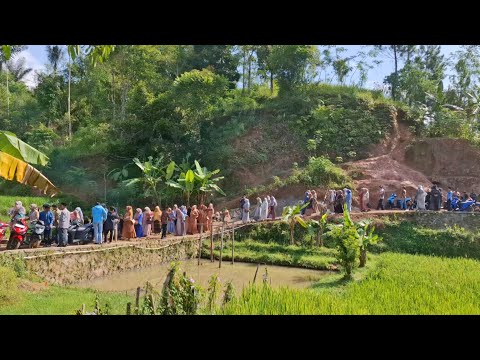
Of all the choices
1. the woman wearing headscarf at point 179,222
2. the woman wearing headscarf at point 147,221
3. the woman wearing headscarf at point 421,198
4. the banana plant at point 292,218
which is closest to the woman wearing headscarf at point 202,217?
the woman wearing headscarf at point 179,222

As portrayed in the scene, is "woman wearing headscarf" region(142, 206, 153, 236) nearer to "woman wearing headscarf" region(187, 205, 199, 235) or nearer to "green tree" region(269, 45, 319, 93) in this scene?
"woman wearing headscarf" region(187, 205, 199, 235)

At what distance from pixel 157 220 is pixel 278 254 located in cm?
425

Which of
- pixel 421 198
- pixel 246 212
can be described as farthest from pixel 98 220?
pixel 421 198

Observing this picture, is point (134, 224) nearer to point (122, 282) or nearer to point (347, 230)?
point (122, 282)

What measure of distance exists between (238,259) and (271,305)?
7.46 m

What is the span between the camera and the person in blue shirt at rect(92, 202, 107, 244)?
452 inches

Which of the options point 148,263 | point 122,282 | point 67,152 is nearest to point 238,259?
point 148,263

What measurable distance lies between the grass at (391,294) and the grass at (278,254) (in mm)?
1777

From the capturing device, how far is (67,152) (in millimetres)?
24828

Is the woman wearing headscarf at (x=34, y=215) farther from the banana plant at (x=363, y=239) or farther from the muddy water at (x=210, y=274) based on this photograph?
the banana plant at (x=363, y=239)

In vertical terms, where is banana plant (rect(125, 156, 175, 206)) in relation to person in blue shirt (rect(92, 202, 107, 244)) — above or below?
above

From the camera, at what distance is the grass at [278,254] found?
13.1 metres

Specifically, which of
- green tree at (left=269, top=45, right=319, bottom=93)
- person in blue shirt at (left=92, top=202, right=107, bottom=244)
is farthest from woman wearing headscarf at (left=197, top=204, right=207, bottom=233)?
green tree at (left=269, top=45, right=319, bottom=93)

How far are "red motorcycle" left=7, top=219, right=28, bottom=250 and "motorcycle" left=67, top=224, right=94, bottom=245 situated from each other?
49.0 inches
